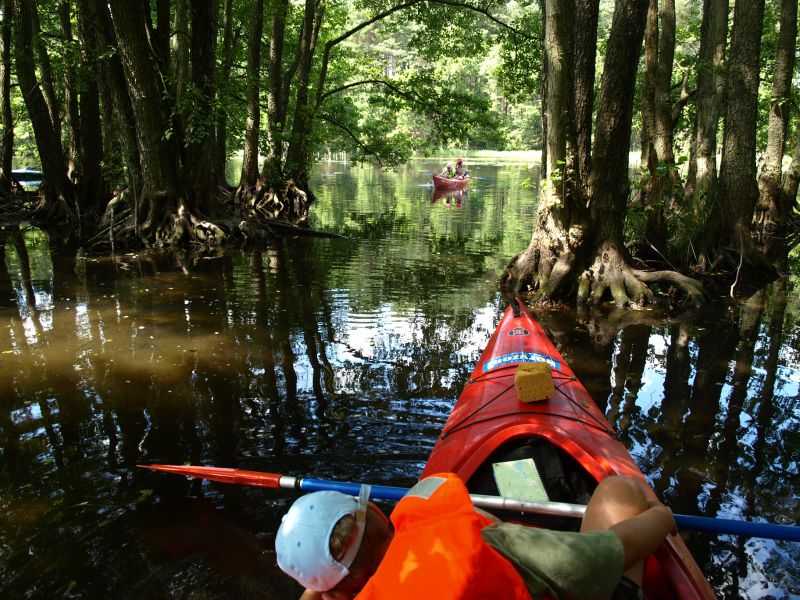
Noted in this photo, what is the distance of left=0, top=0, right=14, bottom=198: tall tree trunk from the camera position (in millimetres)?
14516

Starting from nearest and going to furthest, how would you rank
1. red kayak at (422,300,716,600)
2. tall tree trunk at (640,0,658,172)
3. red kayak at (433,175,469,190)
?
red kayak at (422,300,716,600), tall tree trunk at (640,0,658,172), red kayak at (433,175,469,190)

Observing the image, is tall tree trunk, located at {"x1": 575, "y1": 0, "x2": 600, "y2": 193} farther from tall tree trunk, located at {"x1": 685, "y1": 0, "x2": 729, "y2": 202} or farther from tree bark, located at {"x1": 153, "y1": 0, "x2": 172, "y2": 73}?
tree bark, located at {"x1": 153, "y1": 0, "x2": 172, "y2": 73}

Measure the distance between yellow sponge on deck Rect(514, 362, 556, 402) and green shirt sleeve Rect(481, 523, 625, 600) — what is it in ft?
5.29

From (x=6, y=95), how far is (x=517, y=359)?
56.7 feet

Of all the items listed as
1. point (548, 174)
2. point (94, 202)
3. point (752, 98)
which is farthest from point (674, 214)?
point (94, 202)

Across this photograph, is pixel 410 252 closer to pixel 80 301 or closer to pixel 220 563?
pixel 80 301

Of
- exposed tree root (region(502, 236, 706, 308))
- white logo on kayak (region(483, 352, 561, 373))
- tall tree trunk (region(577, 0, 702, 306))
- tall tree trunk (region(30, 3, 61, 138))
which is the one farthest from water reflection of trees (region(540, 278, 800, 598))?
tall tree trunk (region(30, 3, 61, 138))

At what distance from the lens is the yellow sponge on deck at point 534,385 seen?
3.44 m

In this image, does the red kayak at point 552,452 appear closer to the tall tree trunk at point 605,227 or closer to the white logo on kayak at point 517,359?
the white logo on kayak at point 517,359

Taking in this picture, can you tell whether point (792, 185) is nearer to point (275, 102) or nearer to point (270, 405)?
point (275, 102)

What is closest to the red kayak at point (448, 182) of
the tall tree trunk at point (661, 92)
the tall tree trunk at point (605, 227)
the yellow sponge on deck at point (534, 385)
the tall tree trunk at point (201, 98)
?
the tall tree trunk at point (661, 92)

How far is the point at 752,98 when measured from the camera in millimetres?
9227

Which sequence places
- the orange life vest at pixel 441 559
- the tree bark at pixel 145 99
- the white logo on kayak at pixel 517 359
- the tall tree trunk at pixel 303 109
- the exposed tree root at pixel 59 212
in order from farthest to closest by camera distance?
the tall tree trunk at pixel 303 109, the exposed tree root at pixel 59 212, the tree bark at pixel 145 99, the white logo on kayak at pixel 517 359, the orange life vest at pixel 441 559

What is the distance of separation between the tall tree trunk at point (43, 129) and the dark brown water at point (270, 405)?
6302 mm
